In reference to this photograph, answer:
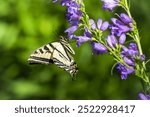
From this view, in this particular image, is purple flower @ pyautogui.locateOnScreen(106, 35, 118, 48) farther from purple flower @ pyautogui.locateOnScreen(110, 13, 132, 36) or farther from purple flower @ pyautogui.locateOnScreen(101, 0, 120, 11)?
purple flower @ pyautogui.locateOnScreen(101, 0, 120, 11)

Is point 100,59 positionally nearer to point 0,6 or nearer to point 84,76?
point 84,76

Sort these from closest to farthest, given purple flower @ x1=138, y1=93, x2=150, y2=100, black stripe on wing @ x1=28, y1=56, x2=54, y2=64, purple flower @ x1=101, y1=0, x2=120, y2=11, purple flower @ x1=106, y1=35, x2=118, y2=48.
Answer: purple flower @ x1=138, y1=93, x2=150, y2=100, purple flower @ x1=106, y1=35, x2=118, y2=48, purple flower @ x1=101, y1=0, x2=120, y2=11, black stripe on wing @ x1=28, y1=56, x2=54, y2=64

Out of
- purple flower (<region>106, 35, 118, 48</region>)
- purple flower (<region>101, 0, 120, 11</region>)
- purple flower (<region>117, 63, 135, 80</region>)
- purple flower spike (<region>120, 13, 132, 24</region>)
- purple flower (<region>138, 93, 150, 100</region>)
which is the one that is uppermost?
purple flower (<region>101, 0, 120, 11</region>)

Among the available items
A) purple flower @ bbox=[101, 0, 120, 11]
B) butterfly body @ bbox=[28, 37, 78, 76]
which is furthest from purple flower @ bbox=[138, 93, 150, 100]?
butterfly body @ bbox=[28, 37, 78, 76]

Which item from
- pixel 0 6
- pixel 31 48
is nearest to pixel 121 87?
pixel 31 48

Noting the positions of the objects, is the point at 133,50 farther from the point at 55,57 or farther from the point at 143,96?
the point at 55,57

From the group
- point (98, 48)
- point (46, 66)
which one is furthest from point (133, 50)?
point (46, 66)

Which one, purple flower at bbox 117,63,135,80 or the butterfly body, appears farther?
the butterfly body
